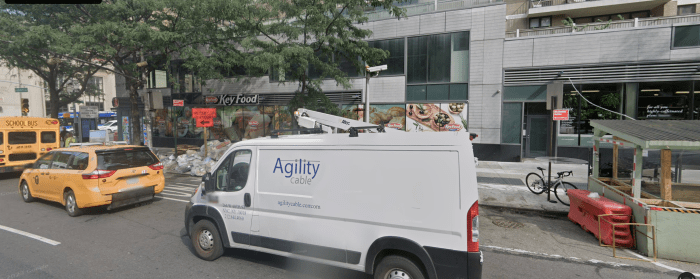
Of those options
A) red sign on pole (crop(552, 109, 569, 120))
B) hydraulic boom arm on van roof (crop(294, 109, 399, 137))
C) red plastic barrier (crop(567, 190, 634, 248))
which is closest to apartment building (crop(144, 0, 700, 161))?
red sign on pole (crop(552, 109, 569, 120))

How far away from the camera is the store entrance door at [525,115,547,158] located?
52.7 ft

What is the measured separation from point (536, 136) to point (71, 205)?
57.3ft

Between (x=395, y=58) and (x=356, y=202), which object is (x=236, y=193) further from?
(x=395, y=58)

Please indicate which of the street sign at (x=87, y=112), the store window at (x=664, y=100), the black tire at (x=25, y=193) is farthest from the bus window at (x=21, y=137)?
the store window at (x=664, y=100)

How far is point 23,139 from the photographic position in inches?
511

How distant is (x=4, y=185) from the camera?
1192cm

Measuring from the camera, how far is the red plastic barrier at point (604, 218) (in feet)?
19.2

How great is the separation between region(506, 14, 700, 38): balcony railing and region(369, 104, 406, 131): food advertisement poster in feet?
19.9

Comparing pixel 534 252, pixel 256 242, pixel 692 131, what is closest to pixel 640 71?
pixel 692 131

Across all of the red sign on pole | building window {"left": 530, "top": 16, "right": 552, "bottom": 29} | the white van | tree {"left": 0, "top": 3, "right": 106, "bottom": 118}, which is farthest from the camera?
building window {"left": 530, "top": 16, "right": 552, "bottom": 29}

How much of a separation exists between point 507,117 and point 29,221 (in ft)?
54.2

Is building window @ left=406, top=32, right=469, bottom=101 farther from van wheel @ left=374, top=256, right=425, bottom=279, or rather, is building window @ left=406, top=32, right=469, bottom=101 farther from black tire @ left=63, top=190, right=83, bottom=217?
van wheel @ left=374, top=256, right=425, bottom=279

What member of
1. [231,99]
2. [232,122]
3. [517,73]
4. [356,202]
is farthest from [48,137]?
[517,73]

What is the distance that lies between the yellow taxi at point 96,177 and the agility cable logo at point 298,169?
5.46 metres
